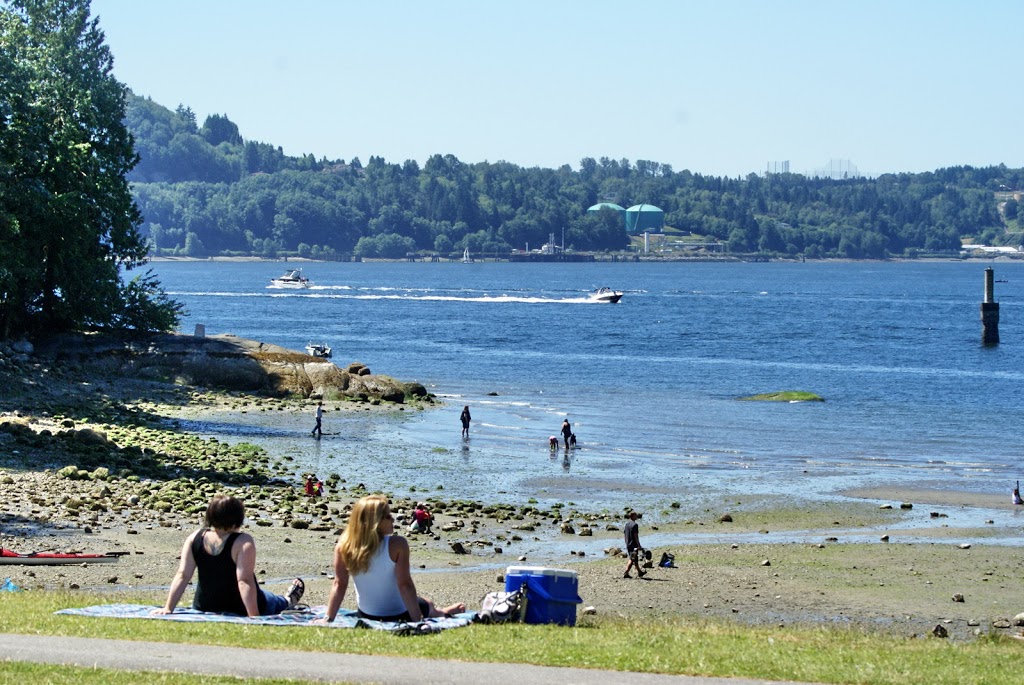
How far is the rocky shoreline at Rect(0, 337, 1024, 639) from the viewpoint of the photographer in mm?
22156

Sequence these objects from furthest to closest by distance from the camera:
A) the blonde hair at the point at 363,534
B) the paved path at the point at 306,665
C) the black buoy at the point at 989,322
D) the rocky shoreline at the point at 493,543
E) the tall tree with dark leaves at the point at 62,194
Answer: the black buoy at the point at 989,322 → the tall tree with dark leaves at the point at 62,194 → the rocky shoreline at the point at 493,543 → the blonde hair at the point at 363,534 → the paved path at the point at 306,665

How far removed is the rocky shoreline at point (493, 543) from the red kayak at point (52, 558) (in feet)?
0.54

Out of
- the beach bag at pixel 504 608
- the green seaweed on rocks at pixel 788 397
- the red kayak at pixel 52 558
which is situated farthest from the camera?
the green seaweed on rocks at pixel 788 397

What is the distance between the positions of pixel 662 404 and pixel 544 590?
46.6m

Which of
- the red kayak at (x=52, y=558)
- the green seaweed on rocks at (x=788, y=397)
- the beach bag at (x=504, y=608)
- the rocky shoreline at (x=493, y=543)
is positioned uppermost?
the beach bag at (x=504, y=608)

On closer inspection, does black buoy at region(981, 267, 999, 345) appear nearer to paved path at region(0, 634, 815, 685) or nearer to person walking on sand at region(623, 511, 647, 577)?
person walking on sand at region(623, 511, 647, 577)

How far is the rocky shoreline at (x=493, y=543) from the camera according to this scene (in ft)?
72.7

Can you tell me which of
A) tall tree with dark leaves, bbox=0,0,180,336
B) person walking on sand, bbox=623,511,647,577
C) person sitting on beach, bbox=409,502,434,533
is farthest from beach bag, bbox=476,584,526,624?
tall tree with dark leaves, bbox=0,0,180,336

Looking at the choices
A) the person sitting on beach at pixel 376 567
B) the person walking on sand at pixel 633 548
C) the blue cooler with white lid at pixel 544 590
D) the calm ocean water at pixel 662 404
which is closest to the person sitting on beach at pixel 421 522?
the person walking on sand at pixel 633 548

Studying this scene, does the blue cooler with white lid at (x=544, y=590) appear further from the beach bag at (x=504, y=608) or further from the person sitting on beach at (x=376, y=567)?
the person sitting on beach at (x=376, y=567)

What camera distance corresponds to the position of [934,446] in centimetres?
4772

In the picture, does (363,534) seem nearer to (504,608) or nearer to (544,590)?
(504,608)

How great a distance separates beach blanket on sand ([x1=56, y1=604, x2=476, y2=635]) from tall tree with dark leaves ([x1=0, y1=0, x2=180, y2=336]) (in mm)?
31736

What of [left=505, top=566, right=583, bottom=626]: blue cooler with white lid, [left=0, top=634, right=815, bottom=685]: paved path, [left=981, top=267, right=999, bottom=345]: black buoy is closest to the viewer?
[left=0, top=634, right=815, bottom=685]: paved path
